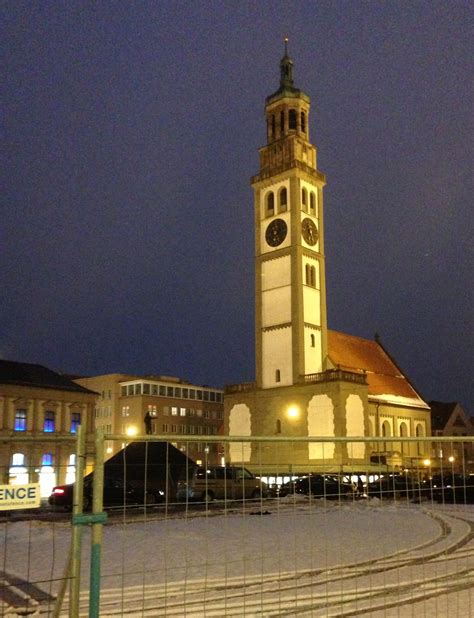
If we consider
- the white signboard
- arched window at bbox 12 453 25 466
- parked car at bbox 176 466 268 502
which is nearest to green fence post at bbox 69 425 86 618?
the white signboard

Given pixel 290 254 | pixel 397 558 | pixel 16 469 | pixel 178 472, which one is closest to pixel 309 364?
pixel 290 254

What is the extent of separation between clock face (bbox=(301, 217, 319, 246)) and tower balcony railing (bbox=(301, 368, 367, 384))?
11087mm

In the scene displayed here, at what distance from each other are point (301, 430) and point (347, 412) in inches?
144

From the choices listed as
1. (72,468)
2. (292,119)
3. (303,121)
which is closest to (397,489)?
(72,468)

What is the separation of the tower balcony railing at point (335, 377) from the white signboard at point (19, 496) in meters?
46.4

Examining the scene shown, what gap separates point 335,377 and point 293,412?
416 centimetres

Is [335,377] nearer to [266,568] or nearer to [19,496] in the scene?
[266,568]

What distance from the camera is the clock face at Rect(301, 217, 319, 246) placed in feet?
183

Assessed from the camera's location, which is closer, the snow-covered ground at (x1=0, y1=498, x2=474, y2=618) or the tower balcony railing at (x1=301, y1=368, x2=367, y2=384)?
Answer: the snow-covered ground at (x1=0, y1=498, x2=474, y2=618)

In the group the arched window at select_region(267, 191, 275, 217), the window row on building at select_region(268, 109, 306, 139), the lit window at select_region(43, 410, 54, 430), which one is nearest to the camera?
the lit window at select_region(43, 410, 54, 430)

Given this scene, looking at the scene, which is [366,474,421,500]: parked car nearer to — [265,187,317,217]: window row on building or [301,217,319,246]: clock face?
[301,217,319,246]: clock face

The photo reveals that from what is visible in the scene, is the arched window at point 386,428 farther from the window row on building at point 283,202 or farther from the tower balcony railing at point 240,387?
the window row on building at point 283,202

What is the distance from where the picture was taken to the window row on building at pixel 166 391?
3602 inches

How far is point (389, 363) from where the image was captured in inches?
2707
